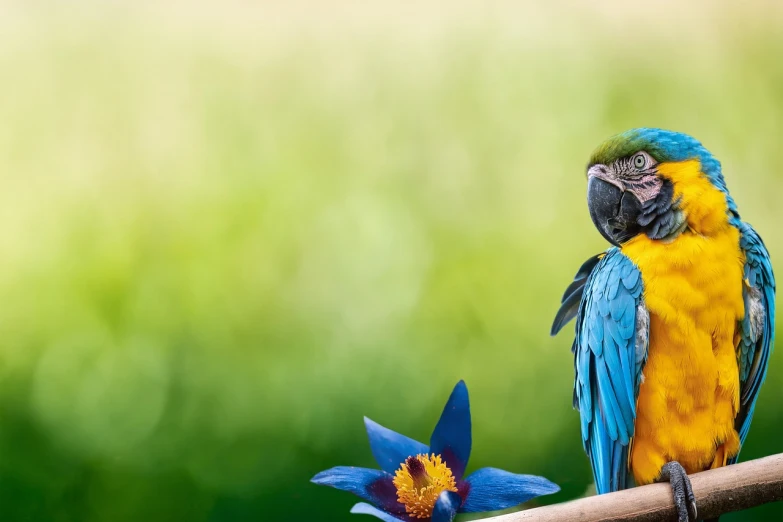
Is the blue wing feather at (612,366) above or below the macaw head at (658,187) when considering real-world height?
below

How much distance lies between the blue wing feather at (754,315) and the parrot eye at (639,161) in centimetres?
24

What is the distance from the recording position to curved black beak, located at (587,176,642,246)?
159cm

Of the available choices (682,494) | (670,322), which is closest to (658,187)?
(670,322)

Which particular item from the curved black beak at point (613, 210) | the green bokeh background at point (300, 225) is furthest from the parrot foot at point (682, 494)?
the green bokeh background at point (300, 225)

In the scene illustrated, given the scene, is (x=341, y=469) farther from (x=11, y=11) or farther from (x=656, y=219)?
(x=11, y=11)

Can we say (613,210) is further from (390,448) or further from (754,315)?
(390,448)

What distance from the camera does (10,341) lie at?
70.4 inches

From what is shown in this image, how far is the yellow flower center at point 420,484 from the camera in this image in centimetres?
129

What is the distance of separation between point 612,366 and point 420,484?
1.59 feet

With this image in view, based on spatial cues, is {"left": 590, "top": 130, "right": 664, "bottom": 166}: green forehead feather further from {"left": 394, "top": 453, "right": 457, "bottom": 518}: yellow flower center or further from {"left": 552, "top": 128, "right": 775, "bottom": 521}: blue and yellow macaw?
{"left": 394, "top": 453, "right": 457, "bottom": 518}: yellow flower center

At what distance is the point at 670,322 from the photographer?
150 centimetres

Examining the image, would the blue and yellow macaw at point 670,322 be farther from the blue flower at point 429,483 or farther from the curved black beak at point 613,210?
the blue flower at point 429,483

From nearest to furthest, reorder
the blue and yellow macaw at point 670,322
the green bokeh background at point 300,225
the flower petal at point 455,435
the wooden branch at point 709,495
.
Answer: the wooden branch at point 709,495, the flower petal at point 455,435, the blue and yellow macaw at point 670,322, the green bokeh background at point 300,225

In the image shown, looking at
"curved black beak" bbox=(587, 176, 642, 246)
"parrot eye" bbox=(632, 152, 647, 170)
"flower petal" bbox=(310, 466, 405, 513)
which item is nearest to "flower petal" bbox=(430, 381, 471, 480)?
"flower petal" bbox=(310, 466, 405, 513)
